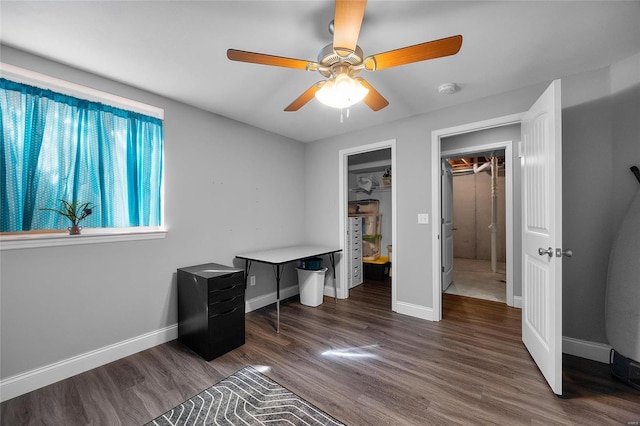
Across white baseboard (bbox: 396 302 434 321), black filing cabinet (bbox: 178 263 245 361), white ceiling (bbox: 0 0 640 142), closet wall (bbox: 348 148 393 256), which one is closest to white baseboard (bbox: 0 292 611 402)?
black filing cabinet (bbox: 178 263 245 361)

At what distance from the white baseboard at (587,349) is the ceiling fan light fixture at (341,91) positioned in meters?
2.67

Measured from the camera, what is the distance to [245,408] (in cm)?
162

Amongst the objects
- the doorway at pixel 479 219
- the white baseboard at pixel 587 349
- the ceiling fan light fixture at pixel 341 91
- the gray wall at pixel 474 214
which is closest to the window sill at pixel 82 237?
the ceiling fan light fixture at pixel 341 91

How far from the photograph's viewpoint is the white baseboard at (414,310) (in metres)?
2.91

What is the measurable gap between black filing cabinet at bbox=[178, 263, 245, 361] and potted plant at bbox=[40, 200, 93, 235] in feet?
2.82

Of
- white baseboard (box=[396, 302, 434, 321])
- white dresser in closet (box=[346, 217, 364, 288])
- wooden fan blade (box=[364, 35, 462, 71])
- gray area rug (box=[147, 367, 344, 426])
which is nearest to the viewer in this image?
wooden fan blade (box=[364, 35, 462, 71])

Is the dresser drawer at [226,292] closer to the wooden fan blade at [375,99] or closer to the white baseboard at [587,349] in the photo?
the wooden fan blade at [375,99]

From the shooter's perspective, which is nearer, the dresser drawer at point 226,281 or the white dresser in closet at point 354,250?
the dresser drawer at point 226,281

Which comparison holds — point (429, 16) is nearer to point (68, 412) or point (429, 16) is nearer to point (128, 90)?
point (128, 90)

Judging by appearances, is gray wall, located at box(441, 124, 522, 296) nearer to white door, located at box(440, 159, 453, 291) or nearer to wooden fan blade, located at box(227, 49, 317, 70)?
white door, located at box(440, 159, 453, 291)

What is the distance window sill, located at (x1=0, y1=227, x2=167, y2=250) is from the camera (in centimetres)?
173

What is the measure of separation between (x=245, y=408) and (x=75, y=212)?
1.93 m

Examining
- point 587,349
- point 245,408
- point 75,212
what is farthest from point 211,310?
point 587,349

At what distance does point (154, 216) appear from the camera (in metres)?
2.48
